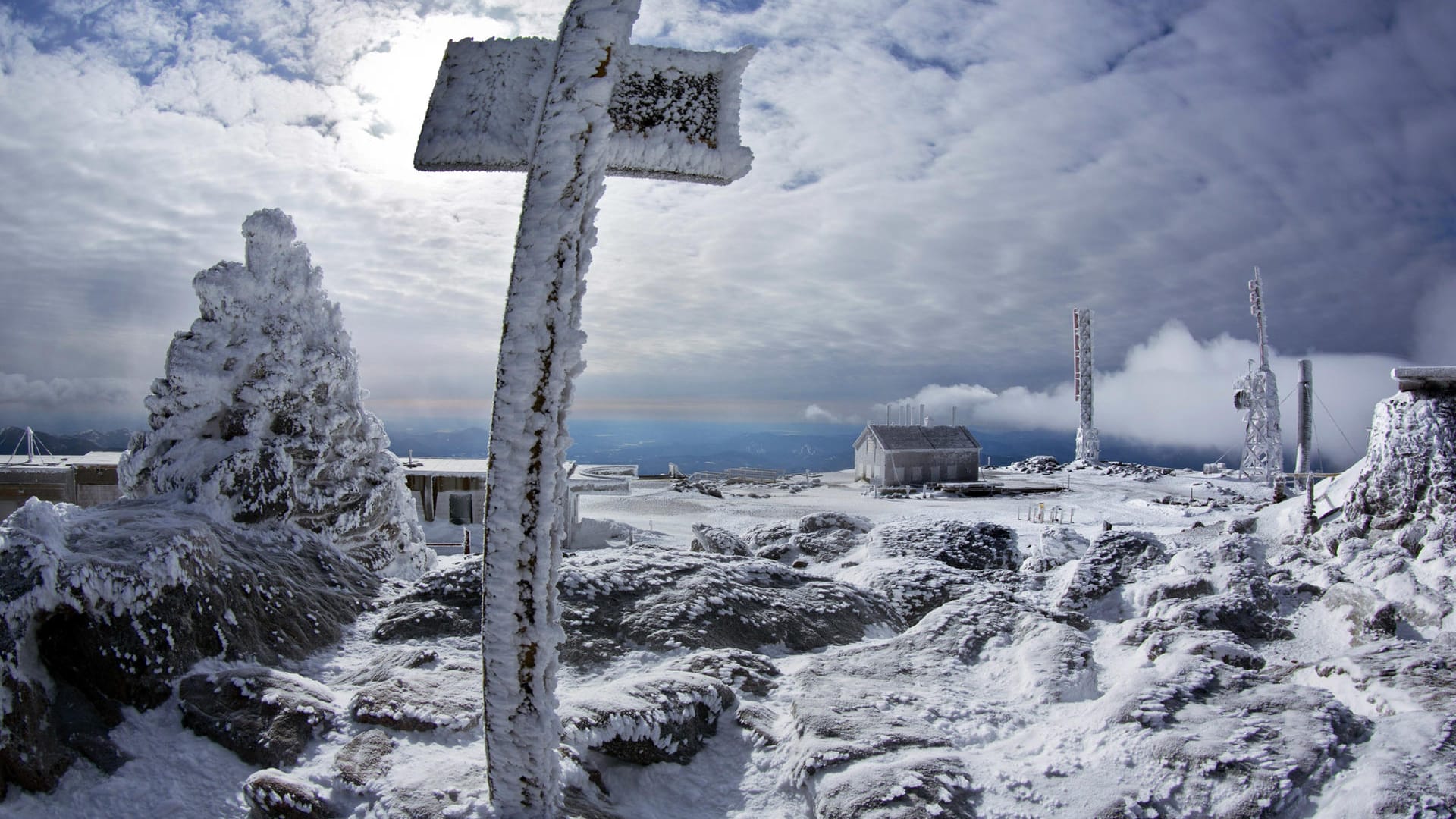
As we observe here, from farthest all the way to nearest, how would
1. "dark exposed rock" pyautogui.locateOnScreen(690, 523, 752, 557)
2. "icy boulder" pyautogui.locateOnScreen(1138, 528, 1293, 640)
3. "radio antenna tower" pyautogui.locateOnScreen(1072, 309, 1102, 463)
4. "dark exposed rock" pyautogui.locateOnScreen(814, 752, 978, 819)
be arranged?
1. "radio antenna tower" pyautogui.locateOnScreen(1072, 309, 1102, 463)
2. "dark exposed rock" pyautogui.locateOnScreen(690, 523, 752, 557)
3. "icy boulder" pyautogui.locateOnScreen(1138, 528, 1293, 640)
4. "dark exposed rock" pyautogui.locateOnScreen(814, 752, 978, 819)

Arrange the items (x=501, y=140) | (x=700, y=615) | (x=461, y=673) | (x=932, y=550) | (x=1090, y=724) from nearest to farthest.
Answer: (x=501, y=140) → (x=1090, y=724) → (x=461, y=673) → (x=700, y=615) → (x=932, y=550)

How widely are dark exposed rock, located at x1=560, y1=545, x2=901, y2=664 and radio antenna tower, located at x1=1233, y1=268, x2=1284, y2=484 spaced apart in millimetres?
35709

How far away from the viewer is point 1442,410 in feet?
34.8

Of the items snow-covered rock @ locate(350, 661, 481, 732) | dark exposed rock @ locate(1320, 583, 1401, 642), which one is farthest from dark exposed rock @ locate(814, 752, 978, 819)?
dark exposed rock @ locate(1320, 583, 1401, 642)

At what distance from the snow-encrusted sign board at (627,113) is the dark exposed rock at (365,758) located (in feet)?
12.7

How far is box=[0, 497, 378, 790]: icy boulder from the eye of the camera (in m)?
4.84

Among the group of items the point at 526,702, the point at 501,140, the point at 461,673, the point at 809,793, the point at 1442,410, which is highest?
the point at 501,140

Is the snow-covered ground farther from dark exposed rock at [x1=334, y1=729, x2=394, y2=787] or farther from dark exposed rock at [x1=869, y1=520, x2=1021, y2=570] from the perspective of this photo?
dark exposed rock at [x1=869, y1=520, x2=1021, y2=570]

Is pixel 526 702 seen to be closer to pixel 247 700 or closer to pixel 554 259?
pixel 554 259

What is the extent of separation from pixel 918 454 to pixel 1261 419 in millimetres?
16936

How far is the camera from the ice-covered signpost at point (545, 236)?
3.99 meters

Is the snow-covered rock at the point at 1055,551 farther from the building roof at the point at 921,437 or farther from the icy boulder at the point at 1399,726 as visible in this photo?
the building roof at the point at 921,437

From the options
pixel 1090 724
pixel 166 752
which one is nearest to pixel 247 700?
pixel 166 752

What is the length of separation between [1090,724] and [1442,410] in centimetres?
965
